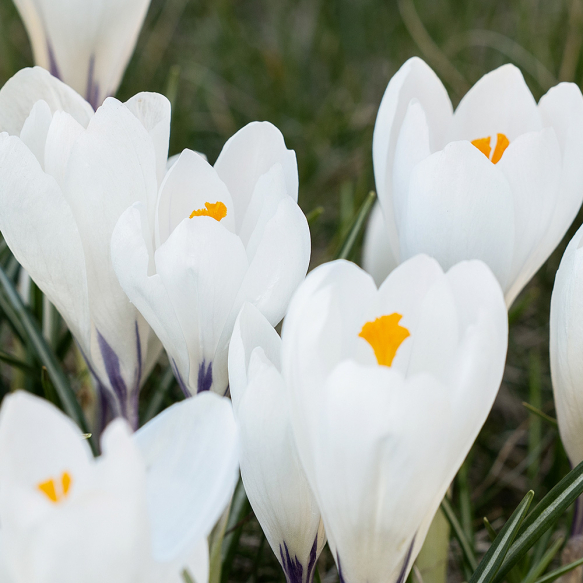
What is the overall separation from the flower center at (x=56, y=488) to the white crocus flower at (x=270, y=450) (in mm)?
93

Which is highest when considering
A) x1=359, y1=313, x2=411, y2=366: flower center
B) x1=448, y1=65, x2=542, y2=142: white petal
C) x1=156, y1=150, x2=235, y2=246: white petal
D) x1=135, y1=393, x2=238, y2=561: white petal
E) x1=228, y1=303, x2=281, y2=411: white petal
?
x1=448, y1=65, x2=542, y2=142: white petal

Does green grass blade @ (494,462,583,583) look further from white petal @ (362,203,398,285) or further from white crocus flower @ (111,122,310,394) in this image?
white petal @ (362,203,398,285)

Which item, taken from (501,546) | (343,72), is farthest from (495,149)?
(343,72)

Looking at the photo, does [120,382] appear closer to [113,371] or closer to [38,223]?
[113,371]

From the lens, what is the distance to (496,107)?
0.55 m

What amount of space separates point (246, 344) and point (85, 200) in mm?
126

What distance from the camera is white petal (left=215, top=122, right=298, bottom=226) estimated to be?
1.54 ft

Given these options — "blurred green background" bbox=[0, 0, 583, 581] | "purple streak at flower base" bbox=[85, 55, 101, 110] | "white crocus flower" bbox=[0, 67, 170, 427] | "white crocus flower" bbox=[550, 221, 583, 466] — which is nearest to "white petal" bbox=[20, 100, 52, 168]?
"white crocus flower" bbox=[0, 67, 170, 427]

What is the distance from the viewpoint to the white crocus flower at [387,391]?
30 centimetres

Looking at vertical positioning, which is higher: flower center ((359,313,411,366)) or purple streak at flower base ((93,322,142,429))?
flower center ((359,313,411,366))

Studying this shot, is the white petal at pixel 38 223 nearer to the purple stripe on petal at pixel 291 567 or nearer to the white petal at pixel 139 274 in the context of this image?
the white petal at pixel 139 274

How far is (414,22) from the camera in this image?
5.12 ft

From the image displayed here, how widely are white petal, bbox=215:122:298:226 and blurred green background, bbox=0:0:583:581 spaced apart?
381 mm

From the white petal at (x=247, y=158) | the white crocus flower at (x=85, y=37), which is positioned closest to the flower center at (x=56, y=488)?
the white petal at (x=247, y=158)
